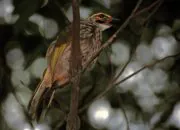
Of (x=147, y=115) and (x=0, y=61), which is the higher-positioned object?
(x=0, y=61)

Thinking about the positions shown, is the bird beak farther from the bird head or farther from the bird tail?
the bird tail

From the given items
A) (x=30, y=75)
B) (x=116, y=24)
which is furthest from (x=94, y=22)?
(x=30, y=75)

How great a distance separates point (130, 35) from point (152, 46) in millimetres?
68

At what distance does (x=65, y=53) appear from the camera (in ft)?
2.69

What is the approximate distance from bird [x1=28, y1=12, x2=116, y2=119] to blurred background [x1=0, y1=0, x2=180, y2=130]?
37 mm

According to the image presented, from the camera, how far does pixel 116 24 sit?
3.03 feet

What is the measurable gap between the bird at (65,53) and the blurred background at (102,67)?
37 mm

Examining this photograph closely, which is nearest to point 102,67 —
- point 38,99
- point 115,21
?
point 115,21

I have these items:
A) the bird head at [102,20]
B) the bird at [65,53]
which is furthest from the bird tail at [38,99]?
the bird head at [102,20]

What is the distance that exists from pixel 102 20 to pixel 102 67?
13cm

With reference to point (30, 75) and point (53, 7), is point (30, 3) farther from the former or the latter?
point (30, 75)

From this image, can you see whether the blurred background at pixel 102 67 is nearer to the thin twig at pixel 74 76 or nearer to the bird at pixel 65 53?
the bird at pixel 65 53

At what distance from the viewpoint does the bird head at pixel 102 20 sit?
0.88 metres

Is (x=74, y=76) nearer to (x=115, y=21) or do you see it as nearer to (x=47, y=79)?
(x=47, y=79)
